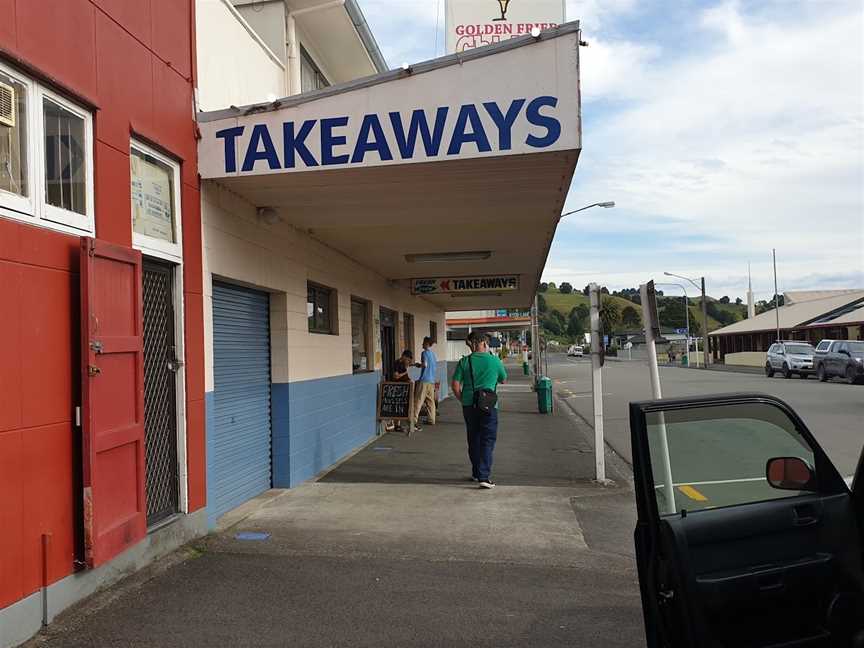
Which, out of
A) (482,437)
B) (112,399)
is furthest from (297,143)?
(482,437)

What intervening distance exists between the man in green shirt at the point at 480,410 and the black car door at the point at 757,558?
199 inches

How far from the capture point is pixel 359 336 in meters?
12.5

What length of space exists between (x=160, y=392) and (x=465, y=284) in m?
9.89

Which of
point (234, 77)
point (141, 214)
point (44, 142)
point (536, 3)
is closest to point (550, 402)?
point (536, 3)

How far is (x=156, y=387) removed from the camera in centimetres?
550

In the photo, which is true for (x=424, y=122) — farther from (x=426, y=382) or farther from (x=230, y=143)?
(x=426, y=382)

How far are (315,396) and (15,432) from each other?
5.36 metres

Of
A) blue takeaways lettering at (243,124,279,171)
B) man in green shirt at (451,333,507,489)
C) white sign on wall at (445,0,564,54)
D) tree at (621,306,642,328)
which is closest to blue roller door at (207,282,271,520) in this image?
blue takeaways lettering at (243,124,279,171)

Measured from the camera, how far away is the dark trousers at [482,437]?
8.12 m

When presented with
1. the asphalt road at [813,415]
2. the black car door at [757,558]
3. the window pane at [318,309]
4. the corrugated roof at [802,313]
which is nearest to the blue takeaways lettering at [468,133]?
the black car door at [757,558]

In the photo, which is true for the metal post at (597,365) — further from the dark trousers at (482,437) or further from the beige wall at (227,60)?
the beige wall at (227,60)

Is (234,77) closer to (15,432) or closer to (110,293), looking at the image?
(110,293)

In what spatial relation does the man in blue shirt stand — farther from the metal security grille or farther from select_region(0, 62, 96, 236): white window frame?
select_region(0, 62, 96, 236): white window frame

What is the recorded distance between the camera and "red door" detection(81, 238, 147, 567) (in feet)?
14.1
